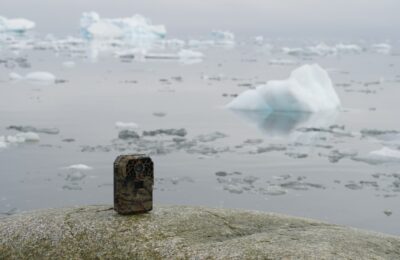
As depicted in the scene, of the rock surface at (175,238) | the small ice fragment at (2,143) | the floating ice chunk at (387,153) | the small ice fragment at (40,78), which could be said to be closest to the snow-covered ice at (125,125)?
the small ice fragment at (2,143)

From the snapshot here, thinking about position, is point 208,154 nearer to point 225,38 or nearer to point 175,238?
point 175,238

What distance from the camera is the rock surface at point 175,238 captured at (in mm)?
4270

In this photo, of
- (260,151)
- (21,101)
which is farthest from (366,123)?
(21,101)

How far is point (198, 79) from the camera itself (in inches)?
1312

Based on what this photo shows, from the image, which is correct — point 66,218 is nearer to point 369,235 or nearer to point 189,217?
point 189,217

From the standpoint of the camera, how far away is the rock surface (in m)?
4.27

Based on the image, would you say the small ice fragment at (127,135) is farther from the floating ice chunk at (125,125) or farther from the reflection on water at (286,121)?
the reflection on water at (286,121)

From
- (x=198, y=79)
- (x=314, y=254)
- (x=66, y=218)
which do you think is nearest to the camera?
(x=314, y=254)

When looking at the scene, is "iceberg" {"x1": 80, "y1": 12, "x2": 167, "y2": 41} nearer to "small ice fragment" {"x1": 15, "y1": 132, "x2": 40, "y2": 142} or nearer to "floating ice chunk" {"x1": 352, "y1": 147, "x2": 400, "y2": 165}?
"small ice fragment" {"x1": 15, "y1": 132, "x2": 40, "y2": 142}

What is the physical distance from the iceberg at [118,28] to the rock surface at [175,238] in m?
74.3

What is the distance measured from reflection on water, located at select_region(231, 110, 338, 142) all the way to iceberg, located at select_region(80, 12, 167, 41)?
59.9 meters

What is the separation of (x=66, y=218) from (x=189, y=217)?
1.00 m

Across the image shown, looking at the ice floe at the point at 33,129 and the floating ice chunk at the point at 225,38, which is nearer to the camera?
the ice floe at the point at 33,129

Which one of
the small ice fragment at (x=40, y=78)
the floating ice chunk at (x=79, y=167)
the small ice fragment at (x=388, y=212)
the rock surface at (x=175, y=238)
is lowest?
the small ice fragment at (x=388, y=212)
